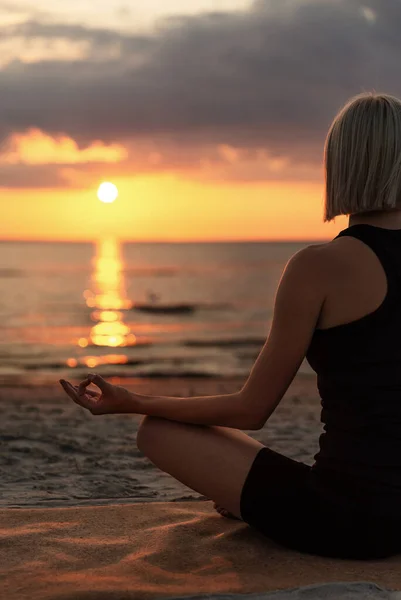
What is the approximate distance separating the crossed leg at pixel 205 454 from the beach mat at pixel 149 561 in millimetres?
233

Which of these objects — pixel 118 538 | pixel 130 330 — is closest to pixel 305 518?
pixel 118 538

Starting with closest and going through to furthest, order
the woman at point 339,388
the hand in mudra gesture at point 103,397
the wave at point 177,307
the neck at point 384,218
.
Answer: the woman at point 339,388 < the neck at point 384,218 < the hand in mudra gesture at point 103,397 < the wave at point 177,307

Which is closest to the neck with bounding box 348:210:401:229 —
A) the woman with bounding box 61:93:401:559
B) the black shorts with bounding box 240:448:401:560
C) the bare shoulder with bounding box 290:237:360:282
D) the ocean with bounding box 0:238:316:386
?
the woman with bounding box 61:93:401:559

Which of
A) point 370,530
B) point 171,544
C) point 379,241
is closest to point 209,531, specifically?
point 171,544

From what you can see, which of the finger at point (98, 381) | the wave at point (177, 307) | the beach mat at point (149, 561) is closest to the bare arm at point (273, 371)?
the finger at point (98, 381)

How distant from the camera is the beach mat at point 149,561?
2697 mm

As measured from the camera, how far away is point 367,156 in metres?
2.66

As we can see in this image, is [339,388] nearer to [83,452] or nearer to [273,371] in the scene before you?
[273,371]

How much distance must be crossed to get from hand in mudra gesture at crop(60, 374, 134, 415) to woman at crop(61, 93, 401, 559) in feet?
0.12

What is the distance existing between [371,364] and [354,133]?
0.81 m

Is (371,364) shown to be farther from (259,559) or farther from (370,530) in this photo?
(259,559)

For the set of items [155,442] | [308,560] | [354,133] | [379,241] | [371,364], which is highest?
[354,133]

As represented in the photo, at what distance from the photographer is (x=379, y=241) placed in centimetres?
277

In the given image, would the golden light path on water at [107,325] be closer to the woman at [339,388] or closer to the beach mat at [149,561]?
the beach mat at [149,561]
